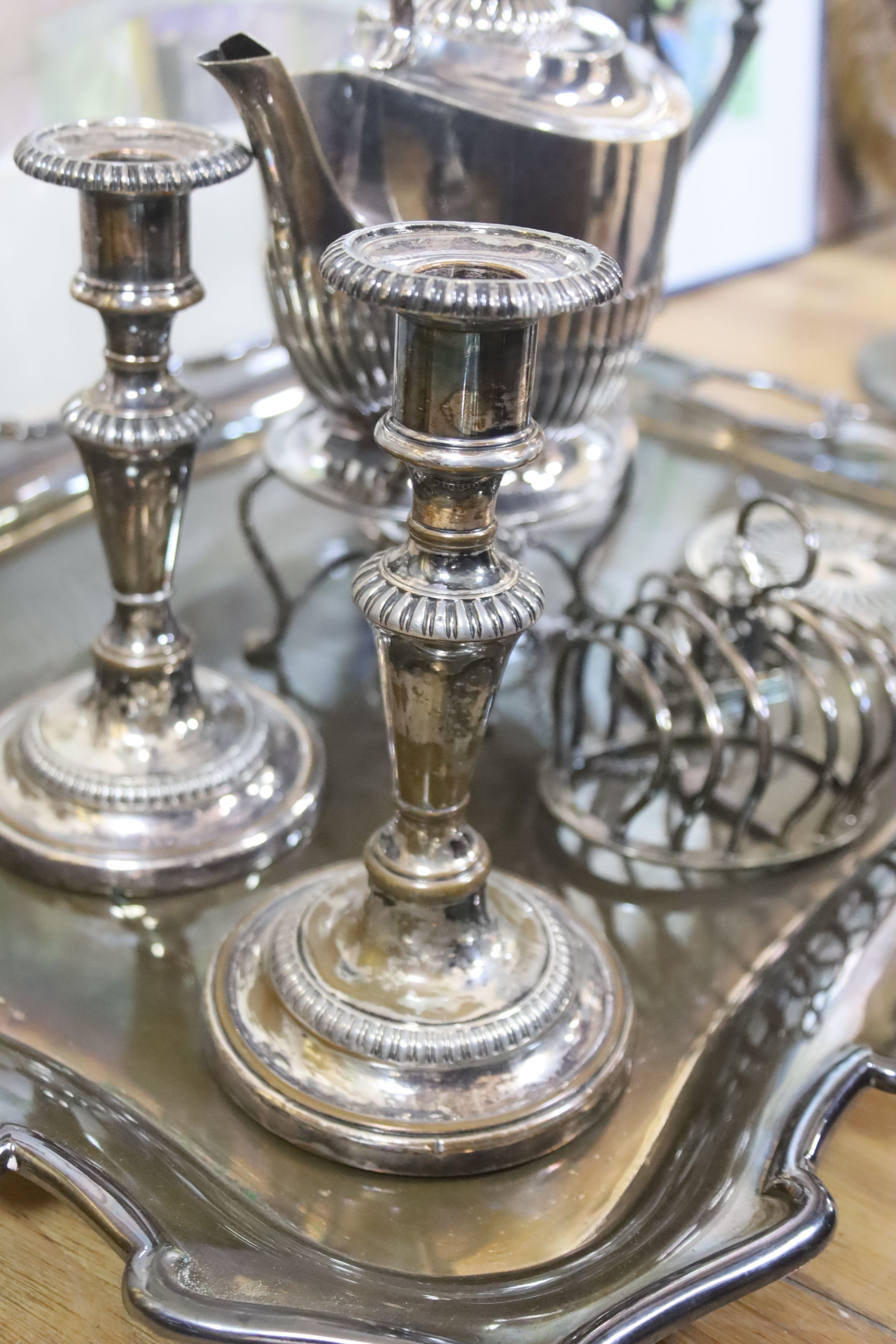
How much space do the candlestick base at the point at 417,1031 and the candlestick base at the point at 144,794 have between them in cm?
7

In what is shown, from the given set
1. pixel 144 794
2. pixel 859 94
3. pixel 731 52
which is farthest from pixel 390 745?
pixel 859 94

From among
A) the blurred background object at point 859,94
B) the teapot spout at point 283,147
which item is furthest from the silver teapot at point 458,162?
the blurred background object at point 859,94

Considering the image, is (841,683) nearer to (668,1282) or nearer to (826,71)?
(668,1282)

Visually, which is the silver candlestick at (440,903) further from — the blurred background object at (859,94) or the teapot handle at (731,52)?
the blurred background object at (859,94)

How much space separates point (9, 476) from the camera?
32.5 inches

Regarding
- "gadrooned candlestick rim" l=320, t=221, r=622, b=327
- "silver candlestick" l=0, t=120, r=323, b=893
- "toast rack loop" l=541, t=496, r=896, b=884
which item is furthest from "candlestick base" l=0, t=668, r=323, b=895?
"gadrooned candlestick rim" l=320, t=221, r=622, b=327

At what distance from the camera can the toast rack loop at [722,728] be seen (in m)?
0.62

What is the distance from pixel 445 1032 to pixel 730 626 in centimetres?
34

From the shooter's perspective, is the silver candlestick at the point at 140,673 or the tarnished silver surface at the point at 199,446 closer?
the silver candlestick at the point at 140,673

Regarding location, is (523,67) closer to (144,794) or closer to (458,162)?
(458,162)

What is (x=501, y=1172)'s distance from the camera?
0.47 m

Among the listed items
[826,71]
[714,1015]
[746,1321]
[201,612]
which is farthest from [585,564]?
[826,71]

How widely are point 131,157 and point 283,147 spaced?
6 cm

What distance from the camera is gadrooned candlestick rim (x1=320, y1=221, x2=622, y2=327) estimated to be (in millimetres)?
359
